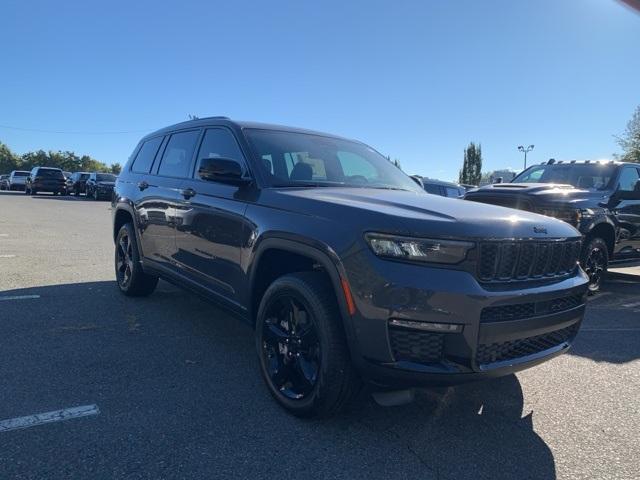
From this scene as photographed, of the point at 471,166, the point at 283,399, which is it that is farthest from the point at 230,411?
the point at 471,166

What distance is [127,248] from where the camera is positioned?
5.93 m

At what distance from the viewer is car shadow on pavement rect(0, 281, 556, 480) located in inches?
102

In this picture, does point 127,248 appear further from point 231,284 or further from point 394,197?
point 394,197

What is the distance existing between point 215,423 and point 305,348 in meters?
0.68

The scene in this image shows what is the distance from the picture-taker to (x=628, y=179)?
25.3 ft

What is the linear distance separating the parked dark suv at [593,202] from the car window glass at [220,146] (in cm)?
412

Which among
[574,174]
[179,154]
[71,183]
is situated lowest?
[71,183]

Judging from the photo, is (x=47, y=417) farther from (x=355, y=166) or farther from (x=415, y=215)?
(x=355, y=166)

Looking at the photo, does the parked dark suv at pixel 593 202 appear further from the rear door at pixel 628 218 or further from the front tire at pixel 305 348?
the front tire at pixel 305 348

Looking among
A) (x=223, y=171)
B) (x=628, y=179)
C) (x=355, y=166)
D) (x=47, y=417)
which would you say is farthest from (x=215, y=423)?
(x=628, y=179)

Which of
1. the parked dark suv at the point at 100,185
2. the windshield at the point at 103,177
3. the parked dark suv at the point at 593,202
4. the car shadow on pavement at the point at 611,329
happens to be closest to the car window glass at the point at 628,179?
the parked dark suv at the point at 593,202

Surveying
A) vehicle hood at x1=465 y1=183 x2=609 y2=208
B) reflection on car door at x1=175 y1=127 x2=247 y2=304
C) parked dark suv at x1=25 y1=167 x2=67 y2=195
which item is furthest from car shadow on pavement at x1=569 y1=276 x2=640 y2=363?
parked dark suv at x1=25 y1=167 x2=67 y2=195

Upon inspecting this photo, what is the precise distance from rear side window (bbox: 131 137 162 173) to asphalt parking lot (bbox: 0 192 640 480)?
168 centimetres

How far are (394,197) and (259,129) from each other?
1.38m
